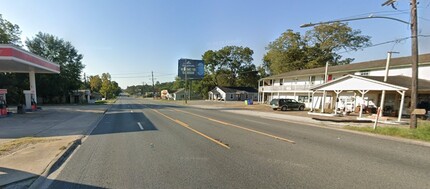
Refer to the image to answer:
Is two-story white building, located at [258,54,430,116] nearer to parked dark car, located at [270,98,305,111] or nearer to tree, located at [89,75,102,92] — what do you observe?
parked dark car, located at [270,98,305,111]

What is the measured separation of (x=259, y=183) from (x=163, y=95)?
408 ft

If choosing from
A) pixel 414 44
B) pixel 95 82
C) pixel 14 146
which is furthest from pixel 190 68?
pixel 95 82

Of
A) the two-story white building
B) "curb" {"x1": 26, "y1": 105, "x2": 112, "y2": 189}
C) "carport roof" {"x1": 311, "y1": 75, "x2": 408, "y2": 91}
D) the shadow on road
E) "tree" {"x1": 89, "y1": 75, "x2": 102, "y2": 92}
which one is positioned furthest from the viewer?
"tree" {"x1": 89, "y1": 75, "x2": 102, "y2": 92}

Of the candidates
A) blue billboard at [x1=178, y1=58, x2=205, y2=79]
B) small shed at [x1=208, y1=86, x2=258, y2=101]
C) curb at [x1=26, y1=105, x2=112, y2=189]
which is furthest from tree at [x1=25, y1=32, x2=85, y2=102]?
curb at [x1=26, y1=105, x2=112, y2=189]

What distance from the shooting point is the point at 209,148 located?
8000 mm

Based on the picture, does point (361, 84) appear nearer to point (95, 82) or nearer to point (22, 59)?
point (22, 59)

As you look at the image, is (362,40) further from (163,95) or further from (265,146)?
(163,95)

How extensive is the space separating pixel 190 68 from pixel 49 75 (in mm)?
29293

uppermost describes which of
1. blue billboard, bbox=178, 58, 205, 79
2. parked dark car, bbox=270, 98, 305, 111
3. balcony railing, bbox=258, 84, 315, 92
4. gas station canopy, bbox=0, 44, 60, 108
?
blue billboard, bbox=178, 58, 205, 79

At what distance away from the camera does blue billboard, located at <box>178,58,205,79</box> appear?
1999 inches

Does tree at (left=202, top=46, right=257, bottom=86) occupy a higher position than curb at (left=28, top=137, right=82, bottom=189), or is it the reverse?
tree at (left=202, top=46, right=257, bottom=86)

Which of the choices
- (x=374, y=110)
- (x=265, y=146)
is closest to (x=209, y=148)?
(x=265, y=146)

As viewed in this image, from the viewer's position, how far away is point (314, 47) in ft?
184

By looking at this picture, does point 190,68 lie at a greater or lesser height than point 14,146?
greater
